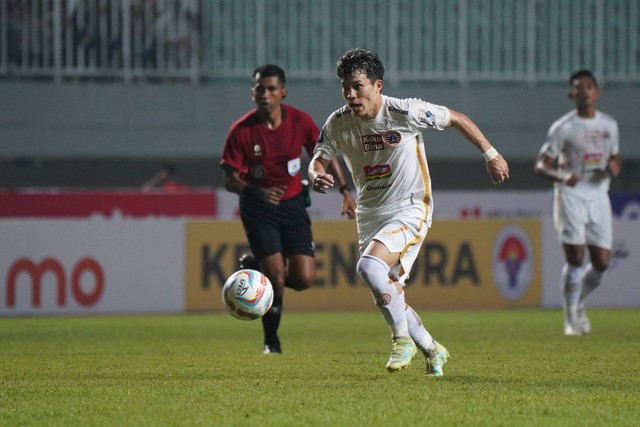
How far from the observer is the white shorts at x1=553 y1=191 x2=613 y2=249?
12.1m

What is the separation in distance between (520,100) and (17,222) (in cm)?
982

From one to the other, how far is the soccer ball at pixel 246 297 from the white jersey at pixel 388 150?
109 centimetres

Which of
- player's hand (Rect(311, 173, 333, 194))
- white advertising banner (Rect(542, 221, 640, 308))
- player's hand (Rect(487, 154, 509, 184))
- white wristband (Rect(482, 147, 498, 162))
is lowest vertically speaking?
white advertising banner (Rect(542, 221, 640, 308))

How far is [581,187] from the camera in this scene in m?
12.2

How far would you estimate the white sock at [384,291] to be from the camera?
7.42 meters

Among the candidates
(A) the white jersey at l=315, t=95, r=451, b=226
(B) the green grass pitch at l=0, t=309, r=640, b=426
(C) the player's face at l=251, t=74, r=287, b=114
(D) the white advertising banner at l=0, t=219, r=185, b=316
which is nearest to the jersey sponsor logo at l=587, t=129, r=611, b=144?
(B) the green grass pitch at l=0, t=309, r=640, b=426

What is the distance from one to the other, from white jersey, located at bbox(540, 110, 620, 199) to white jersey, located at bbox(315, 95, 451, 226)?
461cm

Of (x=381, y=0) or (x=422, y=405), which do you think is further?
(x=381, y=0)

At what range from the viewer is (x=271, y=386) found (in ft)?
23.7

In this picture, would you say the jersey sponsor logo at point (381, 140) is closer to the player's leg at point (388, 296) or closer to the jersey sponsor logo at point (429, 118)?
the jersey sponsor logo at point (429, 118)

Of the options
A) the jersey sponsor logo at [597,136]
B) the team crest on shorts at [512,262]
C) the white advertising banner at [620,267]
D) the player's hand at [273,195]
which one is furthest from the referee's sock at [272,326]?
the white advertising banner at [620,267]

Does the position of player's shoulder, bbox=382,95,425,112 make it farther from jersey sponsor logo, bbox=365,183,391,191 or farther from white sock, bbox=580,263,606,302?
white sock, bbox=580,263,606,302

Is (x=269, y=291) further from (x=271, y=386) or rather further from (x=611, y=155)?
(x=611, y=155)

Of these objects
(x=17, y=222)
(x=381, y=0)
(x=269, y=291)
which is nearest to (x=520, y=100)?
(x=381, y=0)
